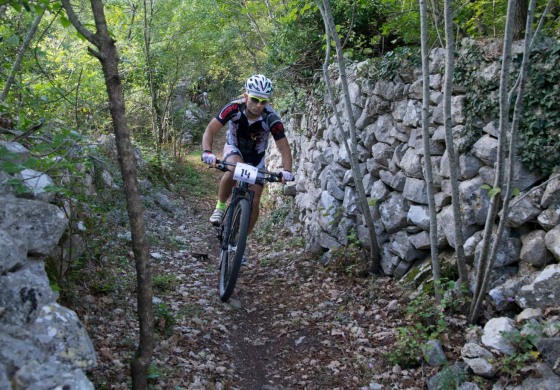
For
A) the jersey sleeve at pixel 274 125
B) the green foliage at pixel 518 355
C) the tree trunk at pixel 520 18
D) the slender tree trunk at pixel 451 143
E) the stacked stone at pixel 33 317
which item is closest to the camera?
the stacked stone at pixel 33 317

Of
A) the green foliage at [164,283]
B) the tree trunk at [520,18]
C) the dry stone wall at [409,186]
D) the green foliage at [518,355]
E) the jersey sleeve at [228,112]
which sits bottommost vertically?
the green foliage at [164,283]

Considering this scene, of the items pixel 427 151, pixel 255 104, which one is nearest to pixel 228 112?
pixel 255 104

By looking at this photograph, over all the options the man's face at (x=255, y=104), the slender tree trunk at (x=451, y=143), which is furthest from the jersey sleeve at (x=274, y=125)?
the slender tree trunk at (x=451, y=143)

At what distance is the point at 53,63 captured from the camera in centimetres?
786

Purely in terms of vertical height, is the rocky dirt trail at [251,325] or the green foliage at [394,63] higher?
the green foliage at [394,63]

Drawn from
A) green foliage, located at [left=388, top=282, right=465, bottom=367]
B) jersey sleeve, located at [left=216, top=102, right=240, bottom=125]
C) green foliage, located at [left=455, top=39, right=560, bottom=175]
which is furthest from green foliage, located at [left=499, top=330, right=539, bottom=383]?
jersey sleeve, located at [left=216, top=102, right=240, bottom=125]

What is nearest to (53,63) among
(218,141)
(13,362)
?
(13,362)

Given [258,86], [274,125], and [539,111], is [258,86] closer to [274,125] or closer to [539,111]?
[274,125]

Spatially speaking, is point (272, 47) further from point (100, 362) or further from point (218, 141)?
point (218, 141)

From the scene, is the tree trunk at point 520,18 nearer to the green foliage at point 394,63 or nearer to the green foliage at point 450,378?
the green foliage at point 394,63

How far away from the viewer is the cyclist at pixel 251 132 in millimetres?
5383

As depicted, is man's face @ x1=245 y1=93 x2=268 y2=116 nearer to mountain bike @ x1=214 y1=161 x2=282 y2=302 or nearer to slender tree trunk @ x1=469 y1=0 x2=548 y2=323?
mountain bike @ x1=214 y1=161 x2=282 y2=302

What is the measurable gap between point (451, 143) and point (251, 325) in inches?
104

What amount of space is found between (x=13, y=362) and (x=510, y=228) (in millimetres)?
3794
